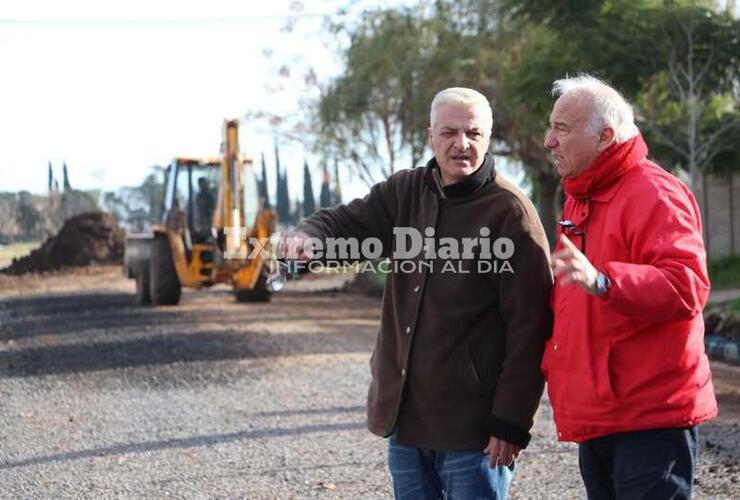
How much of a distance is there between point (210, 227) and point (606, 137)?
14211 millimetres

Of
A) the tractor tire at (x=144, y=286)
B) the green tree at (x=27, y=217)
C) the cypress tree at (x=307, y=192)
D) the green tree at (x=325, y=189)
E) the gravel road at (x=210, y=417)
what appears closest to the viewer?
the gravel road at (x=210, y=417)

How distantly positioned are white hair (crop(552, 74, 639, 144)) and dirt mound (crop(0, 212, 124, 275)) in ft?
93.3

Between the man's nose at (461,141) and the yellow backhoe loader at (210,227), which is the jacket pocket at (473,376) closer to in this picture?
the man's nose at (461,141)

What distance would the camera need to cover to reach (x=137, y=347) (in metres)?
11.6

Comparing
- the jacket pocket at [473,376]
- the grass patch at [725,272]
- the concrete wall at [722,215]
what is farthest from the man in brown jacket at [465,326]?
the concrete wall at [722,215]

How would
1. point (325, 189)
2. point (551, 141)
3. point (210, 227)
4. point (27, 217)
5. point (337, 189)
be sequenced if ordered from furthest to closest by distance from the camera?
→ 1. point (325, 189)
2. point (337, 189)
3. point (27, 217)
4. point (210, 227)
5. point (551, 141)

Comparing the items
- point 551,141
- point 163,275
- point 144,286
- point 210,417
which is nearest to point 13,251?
point 144,286

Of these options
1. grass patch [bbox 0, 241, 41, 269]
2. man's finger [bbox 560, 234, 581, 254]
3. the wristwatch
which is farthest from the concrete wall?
the wristwatch

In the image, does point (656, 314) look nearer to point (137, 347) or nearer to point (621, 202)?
point (621, 202)

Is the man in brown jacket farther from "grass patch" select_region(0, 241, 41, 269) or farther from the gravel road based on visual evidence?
"grass patch" select_region(0, 241, 41, 269)

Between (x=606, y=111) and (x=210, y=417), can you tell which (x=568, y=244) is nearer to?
(x=606, y=111)

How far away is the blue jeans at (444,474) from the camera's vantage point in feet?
10.2

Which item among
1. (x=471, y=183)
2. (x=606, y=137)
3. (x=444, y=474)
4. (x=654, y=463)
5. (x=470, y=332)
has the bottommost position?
(x=444, y=474)

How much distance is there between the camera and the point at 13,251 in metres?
23.0
